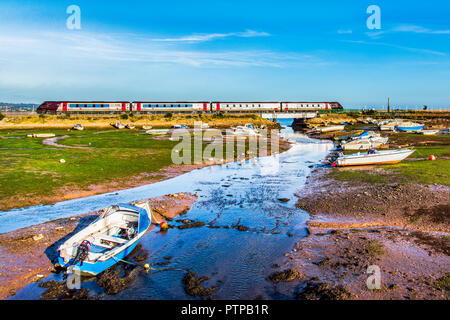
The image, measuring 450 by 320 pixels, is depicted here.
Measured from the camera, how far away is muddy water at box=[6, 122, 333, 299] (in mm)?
11338

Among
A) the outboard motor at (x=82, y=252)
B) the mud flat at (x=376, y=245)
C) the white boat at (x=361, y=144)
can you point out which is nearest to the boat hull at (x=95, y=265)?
the outboard motor at (x=82, y=252)

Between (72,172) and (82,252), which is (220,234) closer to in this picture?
(82,252)

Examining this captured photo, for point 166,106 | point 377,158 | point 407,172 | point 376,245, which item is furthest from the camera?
point 166,106

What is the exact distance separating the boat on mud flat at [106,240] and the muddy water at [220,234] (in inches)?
31.7

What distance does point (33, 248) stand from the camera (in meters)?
13.8

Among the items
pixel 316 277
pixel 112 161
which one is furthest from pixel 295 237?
pixel 112 161

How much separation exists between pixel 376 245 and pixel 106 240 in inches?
433

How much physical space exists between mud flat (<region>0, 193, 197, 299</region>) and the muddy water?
30.1 inches

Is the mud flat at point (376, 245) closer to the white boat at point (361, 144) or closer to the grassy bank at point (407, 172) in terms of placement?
the grassy bank at point (407, 172)

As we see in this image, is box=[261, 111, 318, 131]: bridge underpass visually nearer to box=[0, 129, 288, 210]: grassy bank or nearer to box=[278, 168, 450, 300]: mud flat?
box=[0, 129, 288, 210]: grassy bank

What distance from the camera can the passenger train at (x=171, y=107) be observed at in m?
101

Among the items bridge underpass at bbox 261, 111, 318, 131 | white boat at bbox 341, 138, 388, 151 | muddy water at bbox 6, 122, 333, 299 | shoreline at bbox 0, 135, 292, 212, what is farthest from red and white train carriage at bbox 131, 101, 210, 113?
muddy water at bbox 6, 122, 333, 299

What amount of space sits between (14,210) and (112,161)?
561 inches

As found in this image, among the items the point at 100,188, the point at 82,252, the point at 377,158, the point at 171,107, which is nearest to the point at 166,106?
the point at 171,107
